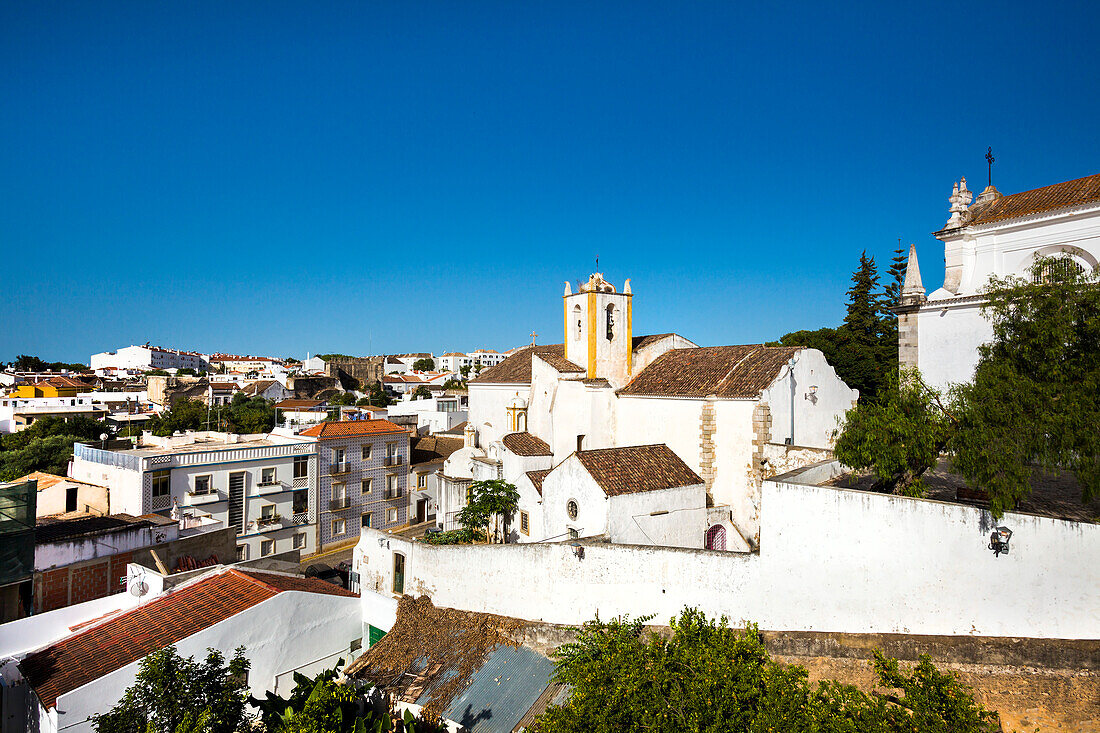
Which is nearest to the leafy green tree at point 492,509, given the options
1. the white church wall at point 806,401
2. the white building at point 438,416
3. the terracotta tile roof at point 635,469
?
the terracotta tile roof at point 635,469

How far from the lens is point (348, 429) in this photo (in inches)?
1194

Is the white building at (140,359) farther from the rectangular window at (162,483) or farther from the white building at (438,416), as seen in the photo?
the rectangular window at (162,483)

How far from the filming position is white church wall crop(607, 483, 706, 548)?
15.5 m

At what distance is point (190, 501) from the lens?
24.0 m

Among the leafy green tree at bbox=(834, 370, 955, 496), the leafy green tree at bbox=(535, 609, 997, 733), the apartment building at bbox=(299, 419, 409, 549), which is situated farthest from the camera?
the apartment building at bbox=(299, 419, 409, 549)

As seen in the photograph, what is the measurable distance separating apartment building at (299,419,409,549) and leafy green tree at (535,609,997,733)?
21.9m

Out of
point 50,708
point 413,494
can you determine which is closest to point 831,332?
point 413,494

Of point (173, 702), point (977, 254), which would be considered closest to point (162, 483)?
point (173, 702)

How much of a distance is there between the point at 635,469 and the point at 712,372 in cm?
486

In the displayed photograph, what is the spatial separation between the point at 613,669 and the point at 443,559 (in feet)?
29.6

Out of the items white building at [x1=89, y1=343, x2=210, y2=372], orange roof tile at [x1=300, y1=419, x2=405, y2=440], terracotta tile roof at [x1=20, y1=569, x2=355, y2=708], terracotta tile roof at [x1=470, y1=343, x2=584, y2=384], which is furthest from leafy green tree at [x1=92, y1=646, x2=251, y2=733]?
white building at [x1=89, y1=343, x2=210, y2=372]

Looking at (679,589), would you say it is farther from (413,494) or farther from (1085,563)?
(413,494)

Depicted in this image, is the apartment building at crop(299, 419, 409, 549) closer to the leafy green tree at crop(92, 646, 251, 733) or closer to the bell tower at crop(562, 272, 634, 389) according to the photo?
the bell tower at crop(562, 272, 634, 389)

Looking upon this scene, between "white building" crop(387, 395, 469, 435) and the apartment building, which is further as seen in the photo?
"white building" crop(387, 395, 469, 435)
